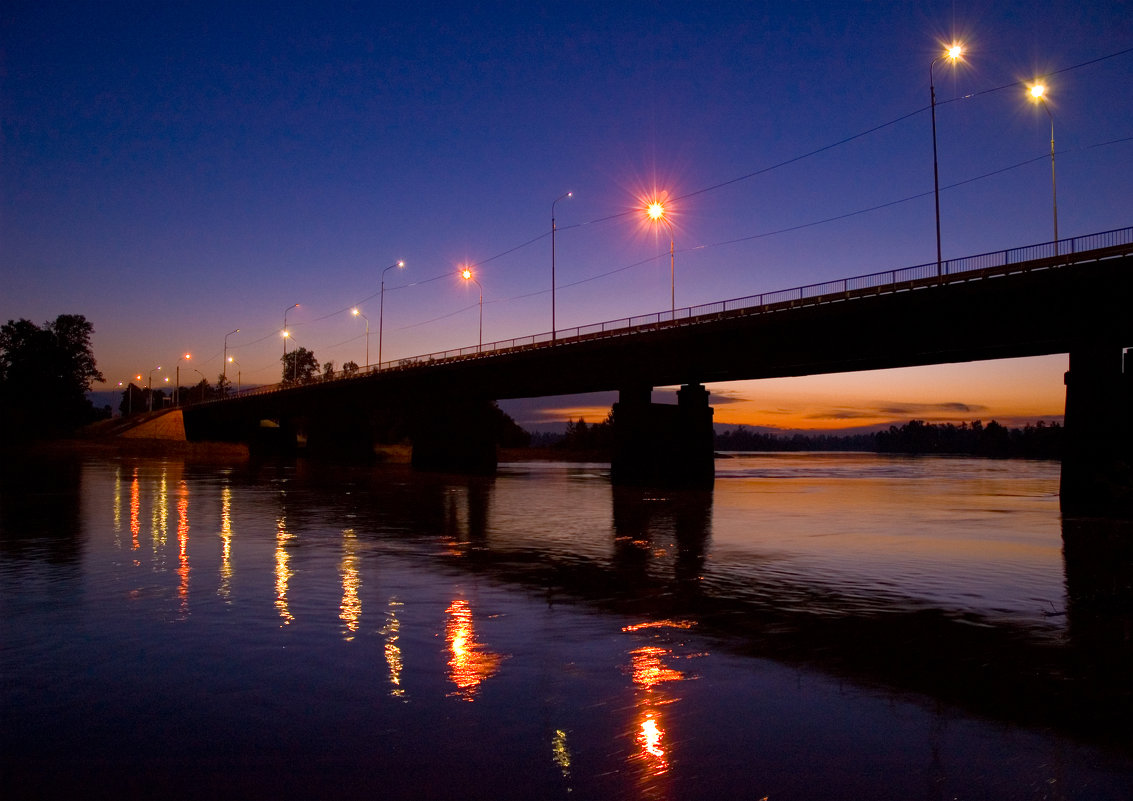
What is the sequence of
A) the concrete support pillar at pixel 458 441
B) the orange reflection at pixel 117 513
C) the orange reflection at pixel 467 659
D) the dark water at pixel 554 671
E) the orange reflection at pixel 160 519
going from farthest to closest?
the concrete support pillar at pixel 458 441 < the orange reflection at pixel 160 519 < the orange reflection at pixel 117 513 < the orange reflection at pixel 467 659 < the dark water at pixel 554 671

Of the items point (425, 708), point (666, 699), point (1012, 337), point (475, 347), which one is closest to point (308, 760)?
point (425, 708)

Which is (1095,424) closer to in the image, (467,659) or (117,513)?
(467,659)

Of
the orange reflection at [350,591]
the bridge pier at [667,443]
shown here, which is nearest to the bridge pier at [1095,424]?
the bridge pier at [667,443]

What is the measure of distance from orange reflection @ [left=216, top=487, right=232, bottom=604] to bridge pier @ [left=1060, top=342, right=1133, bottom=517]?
36.7 meters

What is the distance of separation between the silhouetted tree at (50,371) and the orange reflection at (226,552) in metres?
127

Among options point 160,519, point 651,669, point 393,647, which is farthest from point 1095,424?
point 160,519

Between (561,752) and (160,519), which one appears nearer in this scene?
(561,752)

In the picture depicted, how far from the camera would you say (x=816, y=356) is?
172 ft

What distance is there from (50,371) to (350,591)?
17932 cm

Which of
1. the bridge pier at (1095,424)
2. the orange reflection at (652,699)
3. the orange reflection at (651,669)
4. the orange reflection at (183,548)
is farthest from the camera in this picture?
the bridge pier at (1095,424)

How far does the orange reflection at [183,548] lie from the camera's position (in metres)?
15.7

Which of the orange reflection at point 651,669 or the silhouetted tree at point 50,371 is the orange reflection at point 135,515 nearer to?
the orange reflection at point 651,669

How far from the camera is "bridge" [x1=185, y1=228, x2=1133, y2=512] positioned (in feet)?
131

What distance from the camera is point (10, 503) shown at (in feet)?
121
